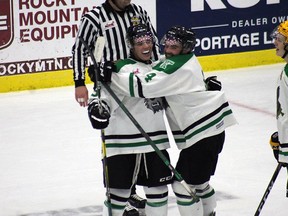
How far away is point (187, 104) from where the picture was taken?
439 cm

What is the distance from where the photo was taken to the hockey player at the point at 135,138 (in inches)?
172

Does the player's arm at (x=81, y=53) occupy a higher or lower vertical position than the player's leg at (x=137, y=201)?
higher

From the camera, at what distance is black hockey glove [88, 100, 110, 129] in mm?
4172

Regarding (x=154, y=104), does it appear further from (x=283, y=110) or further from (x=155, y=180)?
(x=283, y=110)

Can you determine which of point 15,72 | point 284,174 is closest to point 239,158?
point 284,174

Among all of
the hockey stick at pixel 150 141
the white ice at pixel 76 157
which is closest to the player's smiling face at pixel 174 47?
the hockey stick at pixel 150 141

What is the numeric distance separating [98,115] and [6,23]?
3572mm

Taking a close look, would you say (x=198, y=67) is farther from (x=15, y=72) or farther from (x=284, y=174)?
(x=15, y=72)

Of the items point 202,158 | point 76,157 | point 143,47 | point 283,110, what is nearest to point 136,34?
point 143,47

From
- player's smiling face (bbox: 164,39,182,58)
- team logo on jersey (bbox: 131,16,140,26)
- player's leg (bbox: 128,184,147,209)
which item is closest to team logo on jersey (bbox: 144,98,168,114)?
player's smiling face (bbox: 164,39,182,58)

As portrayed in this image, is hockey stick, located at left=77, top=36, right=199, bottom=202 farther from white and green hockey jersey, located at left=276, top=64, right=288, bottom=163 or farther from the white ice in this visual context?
the white ice

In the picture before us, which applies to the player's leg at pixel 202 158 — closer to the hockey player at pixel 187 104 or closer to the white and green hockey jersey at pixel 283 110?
the hockey player at pixel 187 104

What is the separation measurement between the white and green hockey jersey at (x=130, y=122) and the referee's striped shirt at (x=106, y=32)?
19.3 inches

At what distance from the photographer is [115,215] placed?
446cm
